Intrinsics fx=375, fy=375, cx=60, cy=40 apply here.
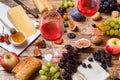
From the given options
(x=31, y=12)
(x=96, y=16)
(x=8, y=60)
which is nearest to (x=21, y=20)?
(x=31, y=12)

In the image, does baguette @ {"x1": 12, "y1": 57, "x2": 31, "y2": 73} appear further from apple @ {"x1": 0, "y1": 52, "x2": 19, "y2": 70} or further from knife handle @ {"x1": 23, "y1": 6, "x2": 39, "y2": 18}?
knife handle @ {"x1": 23, "y1": 6, "x2": 39, "y2": 18}

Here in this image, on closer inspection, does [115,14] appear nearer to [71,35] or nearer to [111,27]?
[111,27]

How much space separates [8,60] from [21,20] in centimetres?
23

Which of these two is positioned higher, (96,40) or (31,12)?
(31,12)

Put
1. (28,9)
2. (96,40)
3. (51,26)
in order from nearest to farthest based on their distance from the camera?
(51,26) → (96,40) → (28,9)

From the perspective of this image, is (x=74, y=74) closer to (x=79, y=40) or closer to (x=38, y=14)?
(x=79, y=40)

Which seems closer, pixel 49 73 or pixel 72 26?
pixel 49 73

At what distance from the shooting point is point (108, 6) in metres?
1.75

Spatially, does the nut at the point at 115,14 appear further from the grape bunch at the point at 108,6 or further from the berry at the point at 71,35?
the berry at the point at 71,35

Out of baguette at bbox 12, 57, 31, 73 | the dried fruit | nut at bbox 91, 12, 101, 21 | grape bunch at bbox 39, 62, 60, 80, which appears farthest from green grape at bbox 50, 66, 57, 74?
nut at bbox 91, 12, 101, 21

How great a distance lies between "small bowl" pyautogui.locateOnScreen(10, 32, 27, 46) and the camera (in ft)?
5.43

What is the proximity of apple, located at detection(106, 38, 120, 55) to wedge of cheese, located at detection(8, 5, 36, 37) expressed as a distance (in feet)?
1.13

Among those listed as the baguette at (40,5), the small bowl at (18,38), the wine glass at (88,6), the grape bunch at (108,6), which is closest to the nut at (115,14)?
the grape bunch at (108,6)

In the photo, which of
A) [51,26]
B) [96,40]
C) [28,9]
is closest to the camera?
[51,26]
